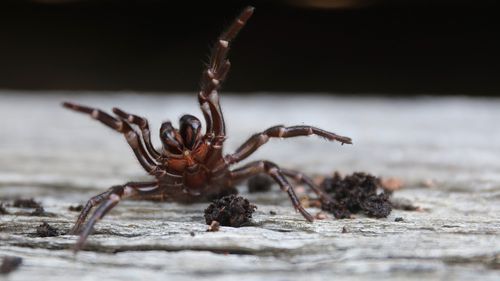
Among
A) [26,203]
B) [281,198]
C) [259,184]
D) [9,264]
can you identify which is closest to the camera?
[9,264]

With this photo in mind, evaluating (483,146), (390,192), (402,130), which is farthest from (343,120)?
(390,192)

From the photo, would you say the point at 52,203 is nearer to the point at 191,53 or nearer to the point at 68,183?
the point at 68,183

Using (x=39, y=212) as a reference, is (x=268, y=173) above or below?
above

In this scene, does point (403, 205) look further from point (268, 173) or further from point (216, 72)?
point (216, 72)

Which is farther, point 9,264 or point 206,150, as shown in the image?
point 206,150

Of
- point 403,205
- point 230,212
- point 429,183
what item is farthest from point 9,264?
point 429,183

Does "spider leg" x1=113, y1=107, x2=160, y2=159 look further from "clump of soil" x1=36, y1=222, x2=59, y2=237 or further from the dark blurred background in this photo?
the dark blurred background
